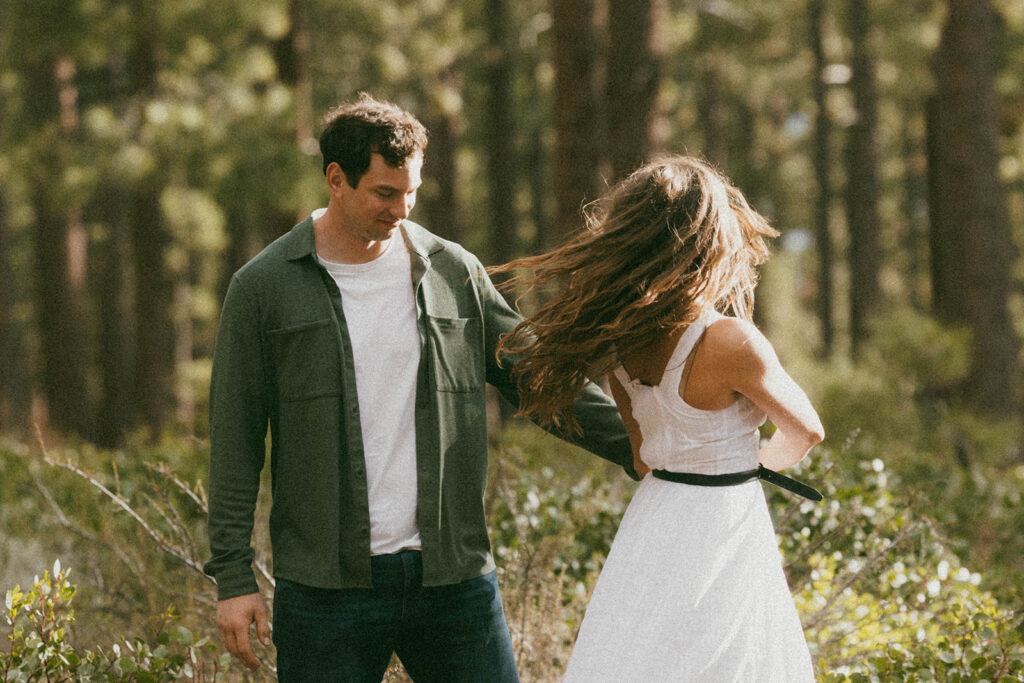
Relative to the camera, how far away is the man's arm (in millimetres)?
2436

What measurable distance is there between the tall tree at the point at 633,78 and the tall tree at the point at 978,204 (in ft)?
13.2

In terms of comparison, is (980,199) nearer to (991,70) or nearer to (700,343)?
(991,70)

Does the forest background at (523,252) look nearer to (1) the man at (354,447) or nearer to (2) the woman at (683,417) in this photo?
(2) the woman at (683,417)

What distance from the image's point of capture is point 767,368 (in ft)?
7.59

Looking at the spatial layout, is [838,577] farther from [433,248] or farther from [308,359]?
[308,359]

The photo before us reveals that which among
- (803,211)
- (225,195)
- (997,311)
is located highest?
(225,195)

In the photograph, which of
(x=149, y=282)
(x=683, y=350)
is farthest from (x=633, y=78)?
(x=149, y=282)

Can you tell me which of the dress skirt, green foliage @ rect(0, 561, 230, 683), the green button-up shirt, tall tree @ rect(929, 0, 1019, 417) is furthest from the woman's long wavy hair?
tall tree @ rect(929, 0, 1019, 417)

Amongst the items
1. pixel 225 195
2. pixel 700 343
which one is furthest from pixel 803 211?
pixel 700 343

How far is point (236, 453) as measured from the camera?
248 cm

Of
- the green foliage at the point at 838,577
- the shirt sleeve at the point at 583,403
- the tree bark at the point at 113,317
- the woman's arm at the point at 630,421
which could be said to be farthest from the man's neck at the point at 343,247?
the tree bark at the point at 113,317

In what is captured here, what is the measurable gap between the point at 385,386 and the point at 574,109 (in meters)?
6.03

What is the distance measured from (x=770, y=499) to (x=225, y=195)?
7.65 meters

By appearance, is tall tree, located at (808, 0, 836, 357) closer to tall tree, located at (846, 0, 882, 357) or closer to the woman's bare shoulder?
tall tree, located at (846, 0, 882, 357)
